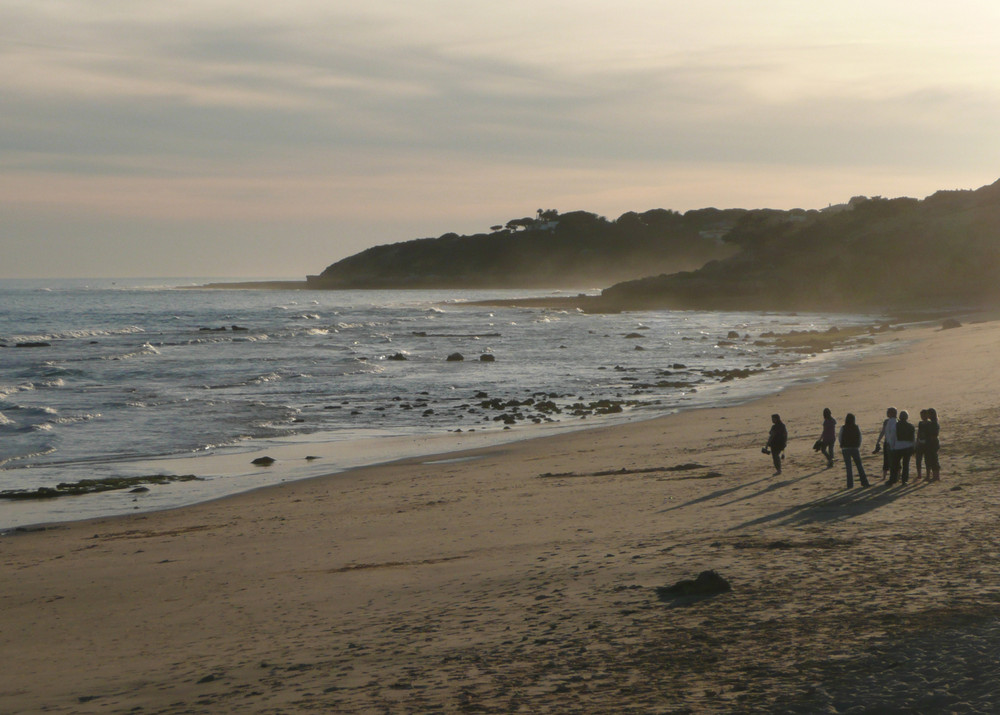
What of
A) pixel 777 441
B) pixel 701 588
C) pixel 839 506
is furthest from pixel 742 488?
pixel 701 588

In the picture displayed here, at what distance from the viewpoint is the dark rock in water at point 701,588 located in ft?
29.9

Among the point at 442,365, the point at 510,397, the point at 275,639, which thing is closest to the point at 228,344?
the point at 442,365

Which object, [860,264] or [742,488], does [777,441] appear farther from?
[860,264]

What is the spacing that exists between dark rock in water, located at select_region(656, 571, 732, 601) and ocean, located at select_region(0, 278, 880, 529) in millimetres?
11194

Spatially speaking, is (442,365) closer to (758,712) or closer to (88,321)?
(758,712)

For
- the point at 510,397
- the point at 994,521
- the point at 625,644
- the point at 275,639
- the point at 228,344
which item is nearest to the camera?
the point at 625,644

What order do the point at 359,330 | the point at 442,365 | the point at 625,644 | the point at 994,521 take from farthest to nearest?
Result: the point at 359,330 → the point at 442,365 → the point at 994,521 → the point at 625,644

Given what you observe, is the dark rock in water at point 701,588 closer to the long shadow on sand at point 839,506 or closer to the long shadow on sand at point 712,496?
the long shadow on sand at point 839,506

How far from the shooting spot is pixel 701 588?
359 inches

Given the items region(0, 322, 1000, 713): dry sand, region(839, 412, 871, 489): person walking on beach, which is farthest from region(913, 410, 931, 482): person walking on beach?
region(839, 412, 871, 489): person walking on beach

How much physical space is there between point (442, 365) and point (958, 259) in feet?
239

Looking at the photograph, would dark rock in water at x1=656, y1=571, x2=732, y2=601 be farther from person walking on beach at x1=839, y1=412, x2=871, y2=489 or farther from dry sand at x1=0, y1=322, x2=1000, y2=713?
person walking on beach at x1=839, y1=412, x2=871, y2=489

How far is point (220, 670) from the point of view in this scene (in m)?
8.25

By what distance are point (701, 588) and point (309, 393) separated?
2901cm
